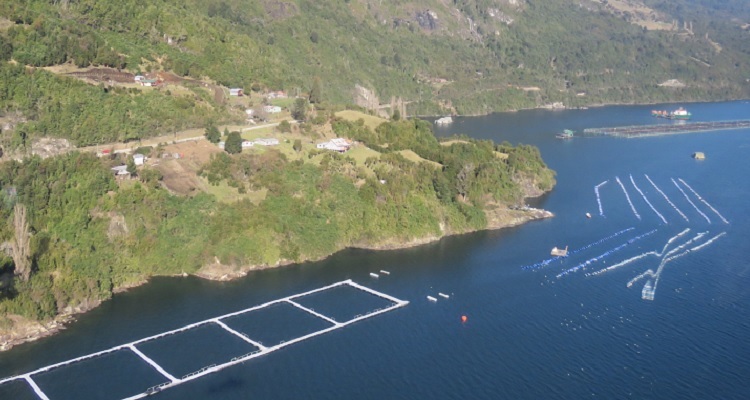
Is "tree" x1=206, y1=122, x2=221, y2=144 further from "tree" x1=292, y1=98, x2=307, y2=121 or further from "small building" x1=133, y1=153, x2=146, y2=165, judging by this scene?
"tree" x1=292, y1=98, x2=307, y2=121

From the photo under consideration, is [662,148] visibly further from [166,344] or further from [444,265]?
[166,344]

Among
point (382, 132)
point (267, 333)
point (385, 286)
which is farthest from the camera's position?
point (382, 132)

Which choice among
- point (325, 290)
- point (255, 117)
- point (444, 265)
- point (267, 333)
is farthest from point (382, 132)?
point (267, 333)

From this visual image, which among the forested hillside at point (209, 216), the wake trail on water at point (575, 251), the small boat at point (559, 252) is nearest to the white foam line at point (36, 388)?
the forested hillside at point (209, 216)

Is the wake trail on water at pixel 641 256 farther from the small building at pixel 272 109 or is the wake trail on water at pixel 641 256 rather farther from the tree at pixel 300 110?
the small building at pixel 272 109

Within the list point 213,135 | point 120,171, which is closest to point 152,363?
point 120,171

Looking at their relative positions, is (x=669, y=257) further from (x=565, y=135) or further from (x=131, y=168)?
(x=565, y=135)

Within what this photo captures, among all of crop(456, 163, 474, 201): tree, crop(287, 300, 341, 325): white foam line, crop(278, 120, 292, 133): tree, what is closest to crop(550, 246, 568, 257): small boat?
crop(456, 163, 474, 201): tree
